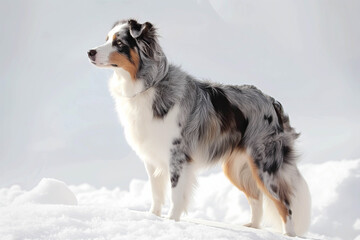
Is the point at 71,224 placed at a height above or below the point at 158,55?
below

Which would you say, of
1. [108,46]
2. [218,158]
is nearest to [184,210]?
[218,158]

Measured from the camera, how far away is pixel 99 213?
475 cm

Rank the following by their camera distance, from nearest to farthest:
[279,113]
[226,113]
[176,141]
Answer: [176,141]
[226,113]
[279,113]

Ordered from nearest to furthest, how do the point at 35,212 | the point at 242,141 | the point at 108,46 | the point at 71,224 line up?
1. the point at 71,224
2. the point at 35,212
3. the point at 108,46
4. the point at 242,141

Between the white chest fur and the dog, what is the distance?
0.01 m

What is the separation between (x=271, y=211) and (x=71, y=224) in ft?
10.5

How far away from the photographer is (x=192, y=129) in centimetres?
585

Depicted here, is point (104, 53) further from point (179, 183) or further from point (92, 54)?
point (179, 183)

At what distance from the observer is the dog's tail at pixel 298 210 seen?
636cm

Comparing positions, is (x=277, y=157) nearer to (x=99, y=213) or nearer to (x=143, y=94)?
(x=143, y=94)

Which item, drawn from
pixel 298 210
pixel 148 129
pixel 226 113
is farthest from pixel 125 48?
pixel 298 210

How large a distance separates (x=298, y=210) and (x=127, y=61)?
3220 mm

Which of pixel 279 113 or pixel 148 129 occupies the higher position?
pixel 279 113

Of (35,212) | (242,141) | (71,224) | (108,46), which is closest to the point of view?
(71,224)
